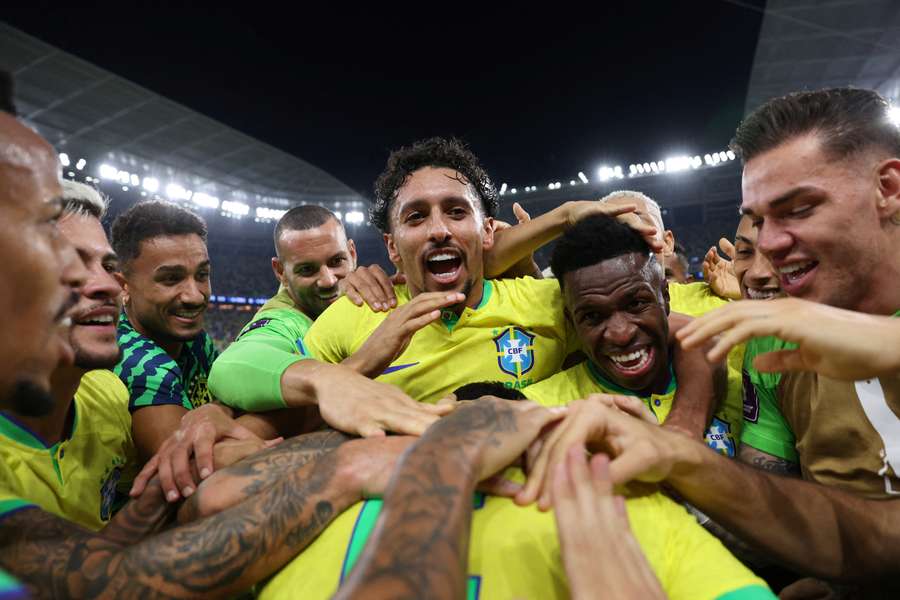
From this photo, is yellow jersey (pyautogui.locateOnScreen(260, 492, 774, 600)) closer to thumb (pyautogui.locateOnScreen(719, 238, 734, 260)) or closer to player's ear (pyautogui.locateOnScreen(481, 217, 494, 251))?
player's ear (pyautogui.locateOnScreen(481, 217, 494, 251))

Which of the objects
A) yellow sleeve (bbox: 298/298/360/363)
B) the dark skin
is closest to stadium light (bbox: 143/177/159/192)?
yellow sleeve (bbox: 298/298/360/363)

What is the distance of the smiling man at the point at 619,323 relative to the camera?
2.44m

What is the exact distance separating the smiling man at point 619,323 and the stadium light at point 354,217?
83.7ft

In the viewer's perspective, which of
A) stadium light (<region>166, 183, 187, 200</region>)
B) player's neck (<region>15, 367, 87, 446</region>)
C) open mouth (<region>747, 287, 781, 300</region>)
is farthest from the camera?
stadium light (<region>166, 183, 187, 200</region>)

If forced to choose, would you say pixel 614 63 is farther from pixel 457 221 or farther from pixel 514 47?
pixel 457 221

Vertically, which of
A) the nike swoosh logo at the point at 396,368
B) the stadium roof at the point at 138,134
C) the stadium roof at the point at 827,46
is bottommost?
the nike swoosh logo at the point at 396,368

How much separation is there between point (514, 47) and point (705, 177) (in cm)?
1137

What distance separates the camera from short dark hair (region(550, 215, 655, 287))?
252 cm

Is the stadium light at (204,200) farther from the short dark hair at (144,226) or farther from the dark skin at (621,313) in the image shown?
the dark skin at (621,313)

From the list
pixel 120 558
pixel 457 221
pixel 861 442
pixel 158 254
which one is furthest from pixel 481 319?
pixel 158 254

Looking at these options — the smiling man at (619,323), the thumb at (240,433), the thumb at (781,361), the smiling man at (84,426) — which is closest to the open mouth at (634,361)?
the smiling man at (619,323)

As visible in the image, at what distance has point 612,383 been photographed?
2.62 meters

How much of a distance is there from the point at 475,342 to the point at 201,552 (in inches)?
64.3

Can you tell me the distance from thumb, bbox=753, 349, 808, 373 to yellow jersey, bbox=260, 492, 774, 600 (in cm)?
50
